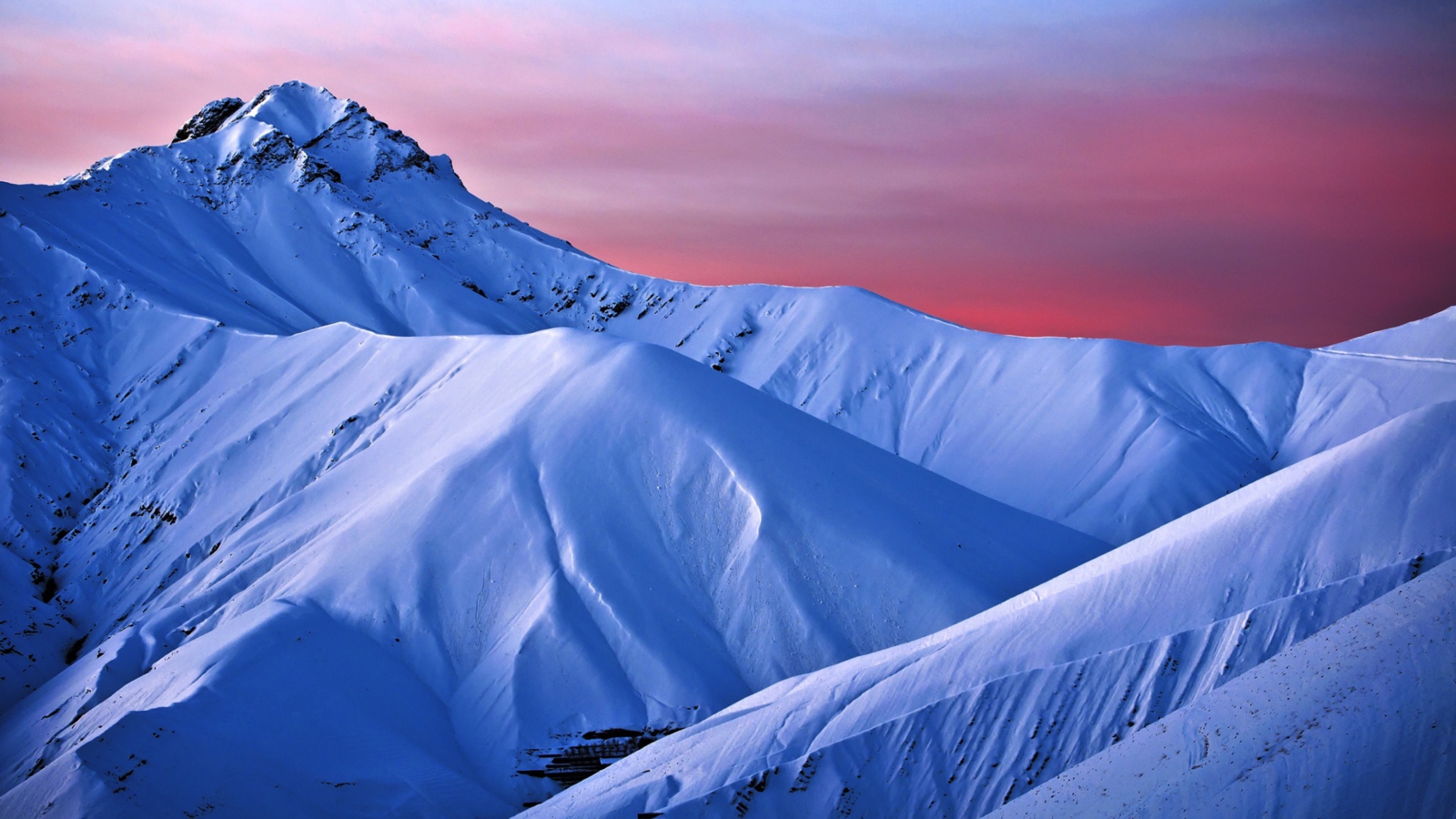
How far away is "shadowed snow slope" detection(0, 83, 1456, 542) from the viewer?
6700 centimetres

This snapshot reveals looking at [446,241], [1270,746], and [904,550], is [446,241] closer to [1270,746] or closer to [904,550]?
[904,550]

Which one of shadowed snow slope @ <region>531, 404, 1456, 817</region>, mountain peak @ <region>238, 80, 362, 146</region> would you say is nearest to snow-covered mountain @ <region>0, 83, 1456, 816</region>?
shadowed snow slope @ <region>531, 404, 1456, 817</region>

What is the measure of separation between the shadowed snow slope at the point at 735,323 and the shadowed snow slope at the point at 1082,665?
36.2 m

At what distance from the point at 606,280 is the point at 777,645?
6408cm

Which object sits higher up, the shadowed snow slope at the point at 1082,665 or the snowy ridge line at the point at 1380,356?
the snowy ridge line at the point at 1380,356

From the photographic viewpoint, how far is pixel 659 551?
3975cm

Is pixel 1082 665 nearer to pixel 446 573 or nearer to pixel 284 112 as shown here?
pixel 446 573

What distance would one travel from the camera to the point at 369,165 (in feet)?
355

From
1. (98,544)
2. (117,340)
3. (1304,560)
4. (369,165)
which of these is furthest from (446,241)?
(1304,560)

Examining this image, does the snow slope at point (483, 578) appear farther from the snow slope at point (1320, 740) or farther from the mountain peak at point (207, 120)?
the mountain peak at point (207, 120)

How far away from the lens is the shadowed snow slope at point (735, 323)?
67.0m

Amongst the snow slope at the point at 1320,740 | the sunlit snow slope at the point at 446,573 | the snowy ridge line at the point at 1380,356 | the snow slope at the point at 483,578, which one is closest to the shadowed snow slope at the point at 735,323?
the snowy ridge line at the point at 1380,356

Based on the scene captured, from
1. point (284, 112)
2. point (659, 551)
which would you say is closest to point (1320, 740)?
point (659, 551)

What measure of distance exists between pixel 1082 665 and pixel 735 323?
213 feet
